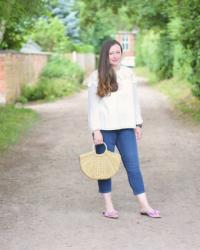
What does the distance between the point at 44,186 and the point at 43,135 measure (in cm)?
551

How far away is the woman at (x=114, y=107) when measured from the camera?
6660mm

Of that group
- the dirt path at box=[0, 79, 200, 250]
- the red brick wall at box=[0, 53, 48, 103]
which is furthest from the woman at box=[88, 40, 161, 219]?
the red brick wall at box=[0, 53, 48, 103]

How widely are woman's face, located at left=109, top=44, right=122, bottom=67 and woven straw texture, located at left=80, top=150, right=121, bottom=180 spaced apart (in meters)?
0.94

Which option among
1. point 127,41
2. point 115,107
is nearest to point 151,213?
point 115,107

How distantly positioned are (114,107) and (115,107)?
10mm

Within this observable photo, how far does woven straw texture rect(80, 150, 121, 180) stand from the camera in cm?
671

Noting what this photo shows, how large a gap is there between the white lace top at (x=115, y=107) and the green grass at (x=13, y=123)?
5.17 meters

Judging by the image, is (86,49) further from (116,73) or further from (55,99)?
(116,73)

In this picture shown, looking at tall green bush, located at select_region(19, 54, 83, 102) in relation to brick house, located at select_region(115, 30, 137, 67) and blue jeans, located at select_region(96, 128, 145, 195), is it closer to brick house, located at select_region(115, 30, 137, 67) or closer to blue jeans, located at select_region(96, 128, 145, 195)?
blue jeans, located at select_region(96, 128, 145, 195)

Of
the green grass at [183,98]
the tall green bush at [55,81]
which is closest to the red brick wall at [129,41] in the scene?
the tall green bush at [55,81]

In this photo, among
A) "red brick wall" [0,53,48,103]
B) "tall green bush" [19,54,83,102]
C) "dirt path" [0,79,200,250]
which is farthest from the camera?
"tall green bush" [19,54,83,102]

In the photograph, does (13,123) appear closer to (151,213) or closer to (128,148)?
(128,148)

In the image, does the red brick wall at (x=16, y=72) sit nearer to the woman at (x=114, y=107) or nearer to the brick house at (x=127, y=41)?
the woman at (x=114, y=107)

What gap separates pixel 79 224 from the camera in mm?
6582
